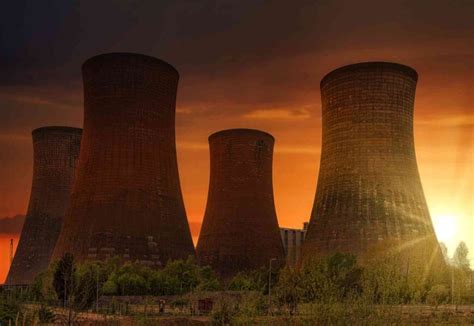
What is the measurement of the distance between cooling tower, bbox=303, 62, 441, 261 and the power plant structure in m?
14.9

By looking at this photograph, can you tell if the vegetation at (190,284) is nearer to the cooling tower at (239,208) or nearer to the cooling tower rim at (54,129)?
the cooling tower at (239,208)

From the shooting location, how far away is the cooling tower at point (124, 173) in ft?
78.6

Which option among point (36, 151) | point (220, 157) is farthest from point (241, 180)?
point (36, 151)

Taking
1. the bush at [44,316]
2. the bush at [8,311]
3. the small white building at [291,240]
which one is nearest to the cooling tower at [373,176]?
the bush at [44,316]

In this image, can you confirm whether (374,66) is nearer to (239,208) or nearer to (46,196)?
(239,208)

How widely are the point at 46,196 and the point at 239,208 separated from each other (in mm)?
10114

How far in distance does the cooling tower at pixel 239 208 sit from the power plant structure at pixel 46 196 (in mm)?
7490

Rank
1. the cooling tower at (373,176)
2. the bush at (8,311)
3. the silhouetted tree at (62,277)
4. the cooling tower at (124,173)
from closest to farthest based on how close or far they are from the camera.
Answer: the bush at (8,311), the silhouetted tree at (62,277), the cooling tower at (373,176), the cooling tower at (124,173)

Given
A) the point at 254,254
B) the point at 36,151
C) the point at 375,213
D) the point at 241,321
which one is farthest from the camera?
the point at 36,151

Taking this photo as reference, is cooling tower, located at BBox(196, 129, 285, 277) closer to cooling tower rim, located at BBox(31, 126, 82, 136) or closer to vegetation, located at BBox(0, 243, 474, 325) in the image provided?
vegetation, located at BBox(0, 243, 474, 325)

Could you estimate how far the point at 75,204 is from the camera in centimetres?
2472

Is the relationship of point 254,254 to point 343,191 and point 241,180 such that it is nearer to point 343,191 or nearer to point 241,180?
point 241,180

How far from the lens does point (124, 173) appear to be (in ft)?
79.2

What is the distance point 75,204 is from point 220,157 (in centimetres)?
1013
